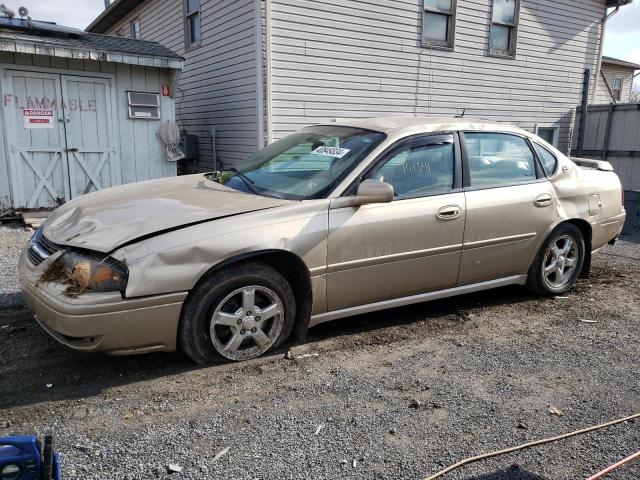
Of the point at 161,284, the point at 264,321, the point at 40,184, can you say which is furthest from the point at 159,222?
the point at 40,184

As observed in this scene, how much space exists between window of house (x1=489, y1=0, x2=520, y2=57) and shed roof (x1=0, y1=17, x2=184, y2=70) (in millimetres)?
7187

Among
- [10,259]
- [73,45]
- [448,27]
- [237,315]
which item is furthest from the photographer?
[448,27]

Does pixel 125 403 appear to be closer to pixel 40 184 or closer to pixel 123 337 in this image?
pixel 123 337

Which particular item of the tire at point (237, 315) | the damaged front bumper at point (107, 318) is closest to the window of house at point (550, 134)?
the tire at point (237, 315)

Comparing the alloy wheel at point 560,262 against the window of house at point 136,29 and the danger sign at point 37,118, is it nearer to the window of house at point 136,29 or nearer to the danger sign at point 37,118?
the danger sign at point 37,118

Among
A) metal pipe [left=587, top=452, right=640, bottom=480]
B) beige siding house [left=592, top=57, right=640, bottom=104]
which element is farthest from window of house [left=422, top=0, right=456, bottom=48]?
beige siding house [left=592, top=57, right=640, bottom=104]

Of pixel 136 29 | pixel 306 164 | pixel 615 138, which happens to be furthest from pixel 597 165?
pixel 136 29

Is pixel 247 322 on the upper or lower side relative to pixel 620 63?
lower

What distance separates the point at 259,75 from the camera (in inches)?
361

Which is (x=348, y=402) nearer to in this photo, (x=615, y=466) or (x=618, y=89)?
(x=615, y=466)

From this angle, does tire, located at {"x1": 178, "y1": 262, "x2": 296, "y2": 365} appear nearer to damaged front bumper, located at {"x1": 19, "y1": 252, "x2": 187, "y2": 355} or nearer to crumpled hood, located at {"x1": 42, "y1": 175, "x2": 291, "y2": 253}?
damaged front bumper, located at {"x1": 19, "y1": 252, "x2": 187, "y2": 355}

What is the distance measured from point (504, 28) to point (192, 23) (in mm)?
7007

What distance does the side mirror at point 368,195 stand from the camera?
361cm

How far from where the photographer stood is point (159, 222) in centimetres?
325
